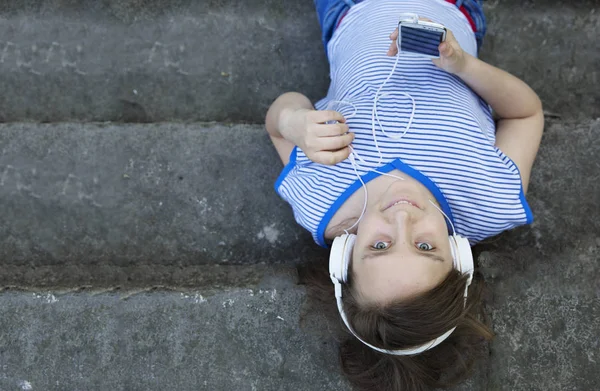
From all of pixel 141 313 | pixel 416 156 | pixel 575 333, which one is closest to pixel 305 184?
pixel 416 156

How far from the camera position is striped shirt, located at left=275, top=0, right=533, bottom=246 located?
5.50 feet

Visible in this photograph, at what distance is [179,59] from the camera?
7.66 feet

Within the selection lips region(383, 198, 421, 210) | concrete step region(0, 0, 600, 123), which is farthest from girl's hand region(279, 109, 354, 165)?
concrete step region(0, 0, 600, 123)

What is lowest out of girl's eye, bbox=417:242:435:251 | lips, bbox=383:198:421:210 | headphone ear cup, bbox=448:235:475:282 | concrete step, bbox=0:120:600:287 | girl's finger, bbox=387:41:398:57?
concrete step, bbox=0:120:600:287

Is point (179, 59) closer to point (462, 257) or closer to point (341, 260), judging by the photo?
point (341, 260)

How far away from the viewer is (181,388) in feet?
5.93

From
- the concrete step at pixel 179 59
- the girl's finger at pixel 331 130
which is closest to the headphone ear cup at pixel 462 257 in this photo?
the girl's finger at pixel 331 130

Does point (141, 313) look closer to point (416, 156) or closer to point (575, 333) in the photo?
point (416, 156)

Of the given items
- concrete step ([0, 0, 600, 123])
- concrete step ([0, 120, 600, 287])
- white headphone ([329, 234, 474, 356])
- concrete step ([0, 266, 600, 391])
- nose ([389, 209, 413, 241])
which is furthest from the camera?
concrete step ([0, 0, 600, 123])

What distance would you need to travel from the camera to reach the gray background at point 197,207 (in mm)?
1824

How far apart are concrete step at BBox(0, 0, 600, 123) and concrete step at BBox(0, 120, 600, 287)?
23 cm

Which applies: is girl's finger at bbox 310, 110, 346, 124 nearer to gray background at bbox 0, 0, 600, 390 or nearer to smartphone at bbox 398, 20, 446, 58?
smartphone at bbox 398, 20, 446, 58

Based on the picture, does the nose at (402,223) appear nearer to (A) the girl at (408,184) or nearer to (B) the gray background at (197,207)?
(A) the girl at (408,184)

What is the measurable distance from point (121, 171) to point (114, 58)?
59cm
